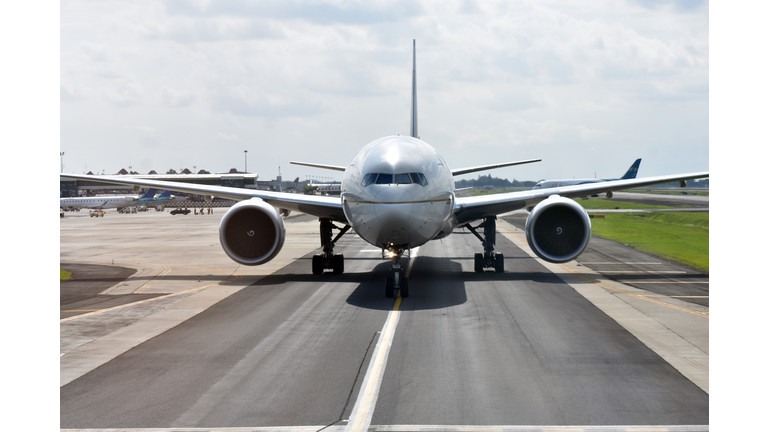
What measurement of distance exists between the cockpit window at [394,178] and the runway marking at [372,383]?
12.3 ft

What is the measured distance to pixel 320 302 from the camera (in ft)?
53.7

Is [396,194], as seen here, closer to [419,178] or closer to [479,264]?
[419,178]

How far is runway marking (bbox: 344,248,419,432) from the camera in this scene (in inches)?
306

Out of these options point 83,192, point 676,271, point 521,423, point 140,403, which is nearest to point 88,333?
point 140,403

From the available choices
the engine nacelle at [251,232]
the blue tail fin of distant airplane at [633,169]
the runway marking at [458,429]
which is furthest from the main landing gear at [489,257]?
the blue tail fin of distant airplane at [633,169]

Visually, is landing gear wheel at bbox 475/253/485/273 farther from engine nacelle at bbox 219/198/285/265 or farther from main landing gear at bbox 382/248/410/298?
engine nacelle at bbox 219/198/285/265

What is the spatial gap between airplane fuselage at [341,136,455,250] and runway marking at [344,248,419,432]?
284 cm

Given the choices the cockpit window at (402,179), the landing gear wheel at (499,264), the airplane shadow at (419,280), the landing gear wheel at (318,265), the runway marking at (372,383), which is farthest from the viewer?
the landing gear wheel at (499,264)

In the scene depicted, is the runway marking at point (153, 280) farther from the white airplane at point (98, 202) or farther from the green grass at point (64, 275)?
the white airplane at point (98, 202)

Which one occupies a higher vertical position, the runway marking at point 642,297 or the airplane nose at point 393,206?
the airplane nose at point 393,206

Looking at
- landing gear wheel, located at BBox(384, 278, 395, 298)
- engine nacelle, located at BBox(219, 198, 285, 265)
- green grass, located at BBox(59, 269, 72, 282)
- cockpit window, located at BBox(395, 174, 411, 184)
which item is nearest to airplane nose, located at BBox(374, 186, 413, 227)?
cockpit window, located at BBox(395, 174, 411, 184)

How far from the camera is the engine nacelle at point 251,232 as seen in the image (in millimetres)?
19484

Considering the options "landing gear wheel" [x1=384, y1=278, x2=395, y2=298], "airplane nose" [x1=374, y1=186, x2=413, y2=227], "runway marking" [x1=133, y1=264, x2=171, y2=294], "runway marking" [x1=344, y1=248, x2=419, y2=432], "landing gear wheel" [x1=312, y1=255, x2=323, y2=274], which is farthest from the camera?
"landing gear wheel" [x1=312, y1=255, x2=323, y2=274]

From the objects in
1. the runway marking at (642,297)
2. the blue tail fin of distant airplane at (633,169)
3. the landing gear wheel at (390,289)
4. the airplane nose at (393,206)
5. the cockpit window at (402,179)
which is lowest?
the runway marking at (642,297)
